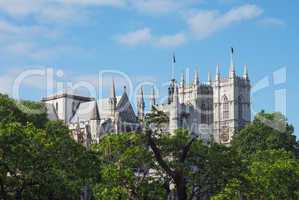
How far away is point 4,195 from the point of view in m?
36.6

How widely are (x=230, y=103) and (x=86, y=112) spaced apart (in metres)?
28.1

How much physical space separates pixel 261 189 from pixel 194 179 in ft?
22.0

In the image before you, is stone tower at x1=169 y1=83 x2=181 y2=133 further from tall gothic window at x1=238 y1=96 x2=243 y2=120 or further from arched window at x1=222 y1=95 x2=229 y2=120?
tall gothic window at x1=238 y1=96 x2=243 y2=120

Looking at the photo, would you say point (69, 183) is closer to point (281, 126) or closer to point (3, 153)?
point (3, 153)

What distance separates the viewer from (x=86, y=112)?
12025 centimetres

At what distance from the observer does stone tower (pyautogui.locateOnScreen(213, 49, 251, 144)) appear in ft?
418

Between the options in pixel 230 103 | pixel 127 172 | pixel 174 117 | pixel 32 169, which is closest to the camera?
pixel 32 169

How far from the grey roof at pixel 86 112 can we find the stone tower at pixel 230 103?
25141 mm

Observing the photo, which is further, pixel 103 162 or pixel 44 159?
pixel 103 162

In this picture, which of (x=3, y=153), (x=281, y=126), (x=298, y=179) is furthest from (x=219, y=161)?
(x=281, y=126)

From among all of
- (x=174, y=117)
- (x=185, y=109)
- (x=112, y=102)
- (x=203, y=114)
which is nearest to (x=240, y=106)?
(x=203, y=114)

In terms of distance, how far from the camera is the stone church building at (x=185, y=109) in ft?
380

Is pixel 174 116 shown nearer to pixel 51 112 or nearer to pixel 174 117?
pixel 174 117

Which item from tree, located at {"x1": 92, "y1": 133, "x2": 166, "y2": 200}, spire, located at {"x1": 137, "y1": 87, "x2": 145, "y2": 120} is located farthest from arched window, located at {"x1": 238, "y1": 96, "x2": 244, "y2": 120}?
tree, located at {"x1": 92, "y1": 133, "x2": 166, "y2": 200}
